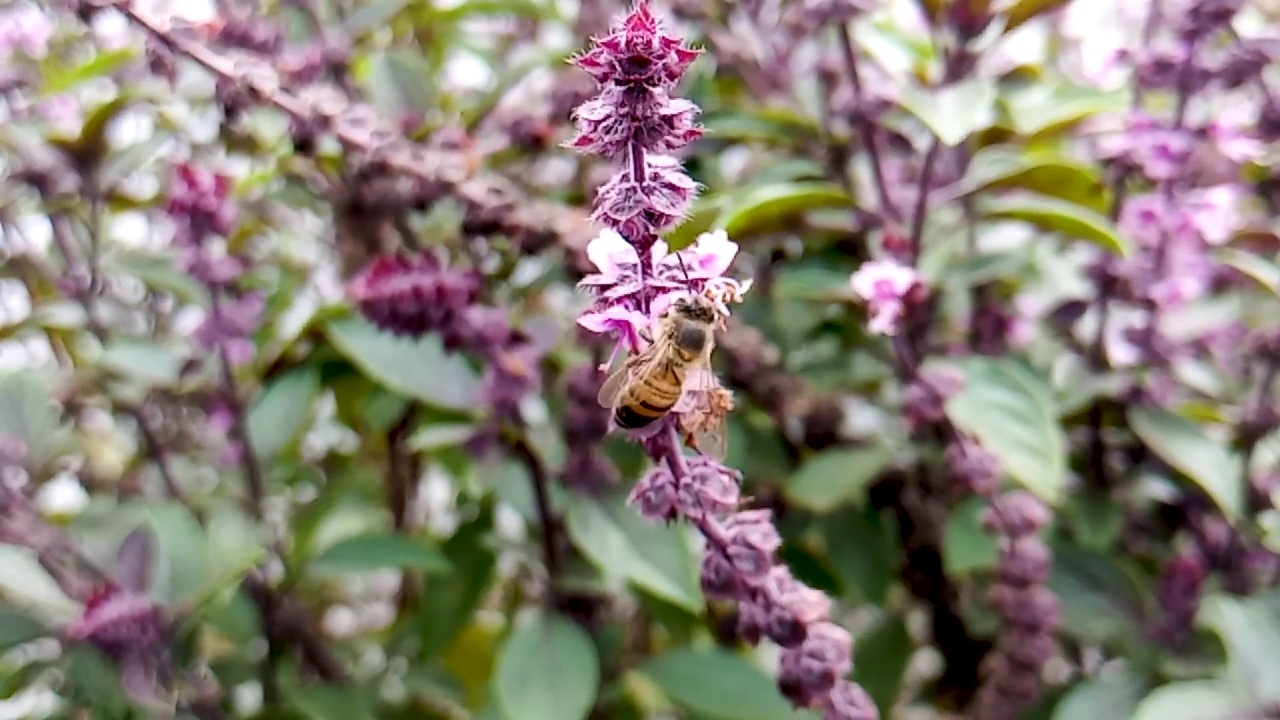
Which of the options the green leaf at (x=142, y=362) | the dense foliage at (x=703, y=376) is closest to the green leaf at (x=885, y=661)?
the dense foliage at (x=703, y=376)

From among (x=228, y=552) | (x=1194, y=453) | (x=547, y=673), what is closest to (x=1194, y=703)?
(x=1194, y=453)

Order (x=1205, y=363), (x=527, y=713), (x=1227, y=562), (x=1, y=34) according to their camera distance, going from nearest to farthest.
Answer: (x=527, y=713)
(x=1227, y=562)
(x=1205, y=363)
(x=1, y=34)

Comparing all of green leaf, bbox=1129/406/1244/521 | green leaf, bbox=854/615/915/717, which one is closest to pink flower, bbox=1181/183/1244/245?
green leaf, bbox=1129/406/1244/521

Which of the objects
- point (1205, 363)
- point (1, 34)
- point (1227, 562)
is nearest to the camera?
point (1227, 562)

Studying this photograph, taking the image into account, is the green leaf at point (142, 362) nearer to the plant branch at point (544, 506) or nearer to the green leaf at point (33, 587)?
the green leaf at point (33, 587)

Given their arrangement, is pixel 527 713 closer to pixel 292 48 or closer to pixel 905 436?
pixel 905 436

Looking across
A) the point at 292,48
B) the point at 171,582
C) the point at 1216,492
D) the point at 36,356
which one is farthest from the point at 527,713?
the point at 36,356

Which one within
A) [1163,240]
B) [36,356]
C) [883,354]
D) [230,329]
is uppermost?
[1163,240]
